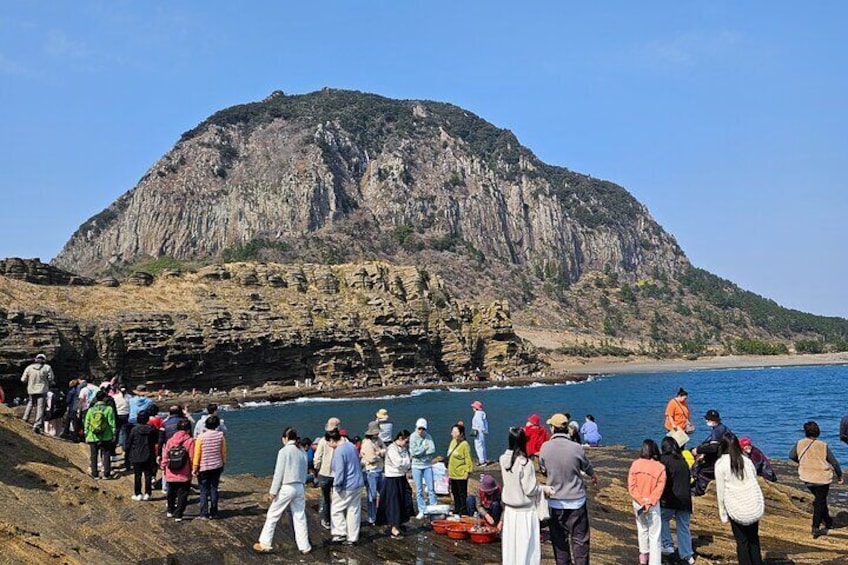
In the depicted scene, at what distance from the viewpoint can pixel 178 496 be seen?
1346 centimetres

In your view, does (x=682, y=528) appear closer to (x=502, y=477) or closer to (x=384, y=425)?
(x=502, y=477)

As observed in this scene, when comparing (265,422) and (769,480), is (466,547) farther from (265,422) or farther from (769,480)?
(265,422)

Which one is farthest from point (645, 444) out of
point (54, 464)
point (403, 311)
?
point (403, 311)

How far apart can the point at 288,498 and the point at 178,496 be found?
3.13m

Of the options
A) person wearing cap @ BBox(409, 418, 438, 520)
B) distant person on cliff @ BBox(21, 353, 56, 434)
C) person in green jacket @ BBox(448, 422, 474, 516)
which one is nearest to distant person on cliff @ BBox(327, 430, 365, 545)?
person wearing cap @ BBox(409, 418, 438, 520)

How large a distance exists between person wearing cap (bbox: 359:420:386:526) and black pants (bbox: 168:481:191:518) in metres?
3.66

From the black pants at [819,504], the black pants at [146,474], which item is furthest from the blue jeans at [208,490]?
the black pants at [819,504]

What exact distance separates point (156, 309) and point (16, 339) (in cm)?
1981

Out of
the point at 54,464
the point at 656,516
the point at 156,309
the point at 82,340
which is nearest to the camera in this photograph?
the point at 656,516

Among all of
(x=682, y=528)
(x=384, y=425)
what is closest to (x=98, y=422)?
(x=384, y=425)

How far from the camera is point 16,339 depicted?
61.4 meters

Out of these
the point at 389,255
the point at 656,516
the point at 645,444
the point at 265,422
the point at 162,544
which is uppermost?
the point at 389,255

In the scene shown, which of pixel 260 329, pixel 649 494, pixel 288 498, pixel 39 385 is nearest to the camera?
pixel 649 494

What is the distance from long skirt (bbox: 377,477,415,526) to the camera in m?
13.3
